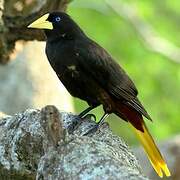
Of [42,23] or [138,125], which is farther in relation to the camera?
[42,23]

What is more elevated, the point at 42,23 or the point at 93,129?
the point at 42,23

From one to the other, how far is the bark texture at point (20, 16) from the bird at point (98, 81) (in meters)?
0.29

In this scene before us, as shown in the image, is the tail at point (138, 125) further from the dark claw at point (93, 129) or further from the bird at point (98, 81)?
the dark claw at point (93, 129)

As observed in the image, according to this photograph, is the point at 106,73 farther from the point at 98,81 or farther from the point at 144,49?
the point at 144,49

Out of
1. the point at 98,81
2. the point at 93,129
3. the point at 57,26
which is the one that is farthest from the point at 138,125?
the point at 57,26

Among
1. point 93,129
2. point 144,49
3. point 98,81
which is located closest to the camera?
point 93,129

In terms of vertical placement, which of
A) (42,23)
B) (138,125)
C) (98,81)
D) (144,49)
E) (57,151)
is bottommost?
(144,49)

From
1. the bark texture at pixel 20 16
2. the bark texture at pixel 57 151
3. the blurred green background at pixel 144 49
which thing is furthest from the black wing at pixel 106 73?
the blurred green background at pixel 144 49

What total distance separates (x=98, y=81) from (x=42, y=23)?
464mm

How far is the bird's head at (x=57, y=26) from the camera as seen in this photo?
387 cm

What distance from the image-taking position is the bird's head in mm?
3873

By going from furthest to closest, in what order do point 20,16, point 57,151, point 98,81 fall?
point 20,16
point 98,81
point 57,151

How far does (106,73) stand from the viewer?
3.71 meters

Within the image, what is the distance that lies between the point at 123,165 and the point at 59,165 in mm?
254
